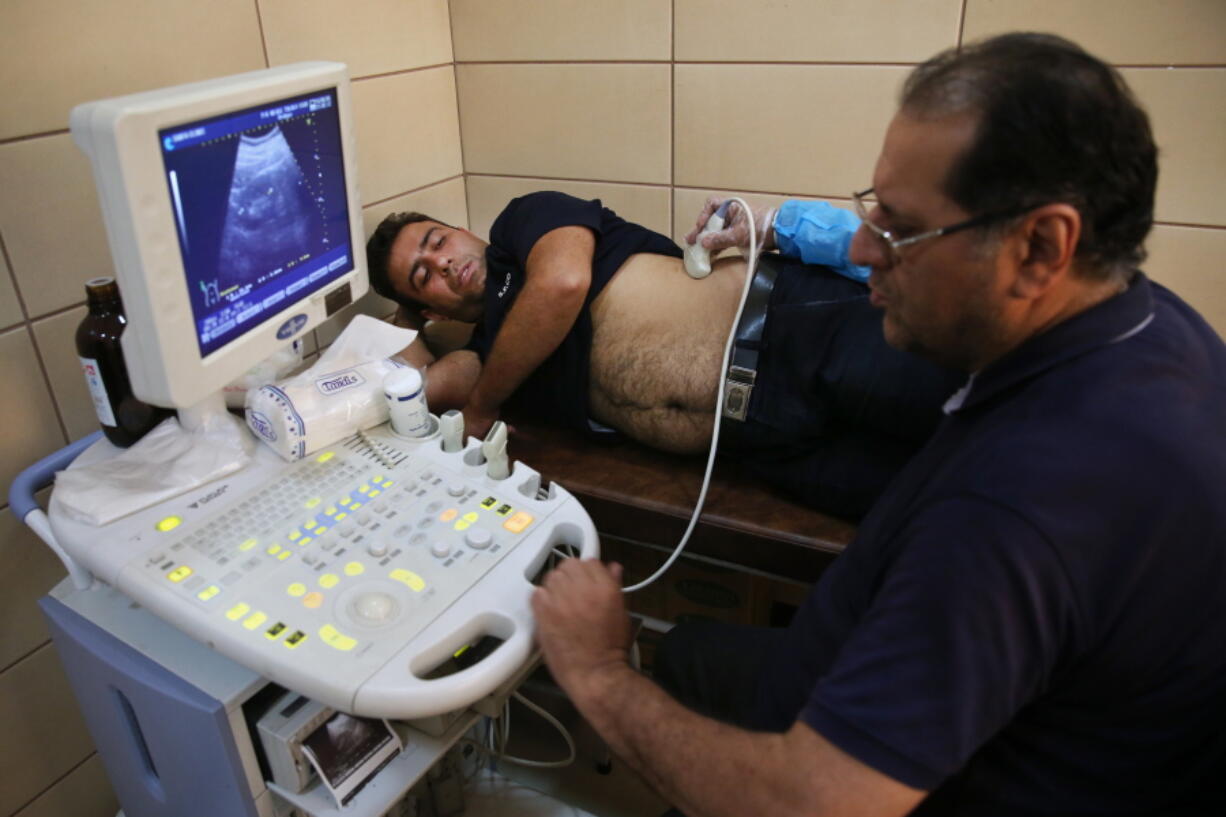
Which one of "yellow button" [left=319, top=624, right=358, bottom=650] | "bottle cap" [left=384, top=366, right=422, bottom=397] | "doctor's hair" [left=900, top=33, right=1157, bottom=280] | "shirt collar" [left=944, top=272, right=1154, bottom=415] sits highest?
"doctor's hair" [left=900, top=33, right=1157, bottom=280]

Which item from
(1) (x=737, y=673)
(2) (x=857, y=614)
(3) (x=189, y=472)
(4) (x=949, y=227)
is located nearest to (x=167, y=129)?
(3) (x=189, y=472)

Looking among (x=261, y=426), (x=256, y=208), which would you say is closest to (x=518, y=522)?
(x=261, y=426)

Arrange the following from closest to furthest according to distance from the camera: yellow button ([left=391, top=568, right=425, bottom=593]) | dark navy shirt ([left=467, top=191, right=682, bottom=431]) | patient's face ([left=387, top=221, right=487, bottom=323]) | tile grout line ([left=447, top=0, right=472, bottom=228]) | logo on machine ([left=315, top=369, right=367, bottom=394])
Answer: yellow button ([left=391, top=568, right=425, bottom=593]) < logo on machine ([left=315, top=369, right=367, bottom=394]) < dark navy shirt ([left=467, top=191, right=682, bottom=431]) < patient's face ([left=387, top=221, right=487, bottom=323]) < tile grout line ([left=447, top=0, right=472, bottom=228])

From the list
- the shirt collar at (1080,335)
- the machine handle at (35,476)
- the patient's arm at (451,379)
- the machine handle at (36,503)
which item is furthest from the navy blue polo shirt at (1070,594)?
the patient's arm at (451,379)

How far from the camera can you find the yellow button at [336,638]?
0.90 meters

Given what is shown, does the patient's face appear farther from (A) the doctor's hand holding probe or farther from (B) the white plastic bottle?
(B) the white plastic bottle

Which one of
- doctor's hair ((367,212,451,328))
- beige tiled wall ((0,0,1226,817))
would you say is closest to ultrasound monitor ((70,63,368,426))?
beige tiled wall ((0,0,1226,817))

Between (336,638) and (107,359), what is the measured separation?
21.9 inches

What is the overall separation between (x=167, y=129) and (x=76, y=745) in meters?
1.24

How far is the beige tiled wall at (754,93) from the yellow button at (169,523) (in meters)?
1.38

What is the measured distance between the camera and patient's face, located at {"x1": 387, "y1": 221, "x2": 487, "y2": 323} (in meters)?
1.88

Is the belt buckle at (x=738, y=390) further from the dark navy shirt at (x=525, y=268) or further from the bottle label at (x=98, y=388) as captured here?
the bottle label at (x=98, y=388)

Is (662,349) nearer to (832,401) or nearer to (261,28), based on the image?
(832,401)

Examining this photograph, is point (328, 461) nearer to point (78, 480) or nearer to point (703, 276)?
point (78, 480)
